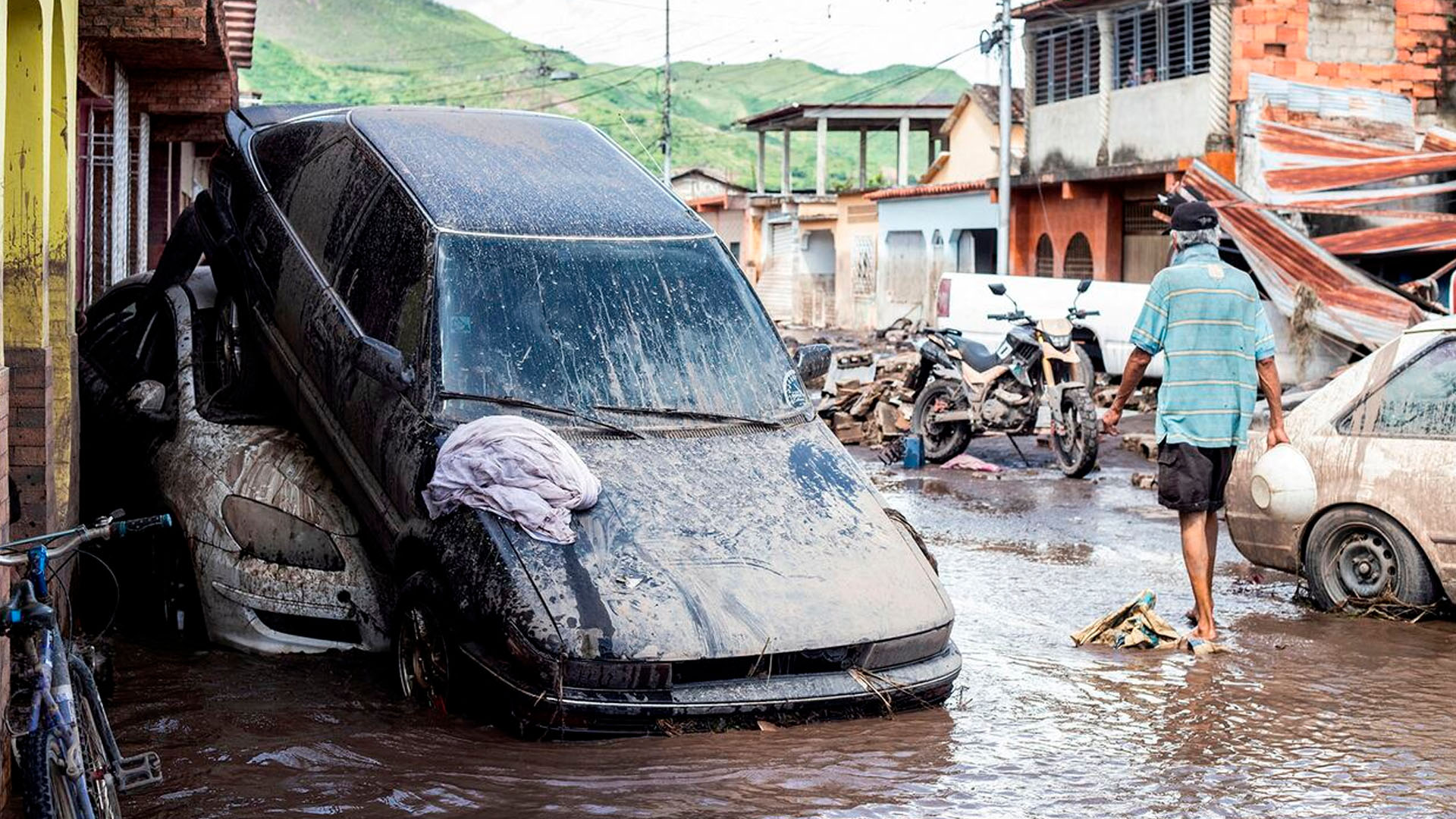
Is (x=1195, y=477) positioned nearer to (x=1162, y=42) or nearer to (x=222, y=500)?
(x=222, y=500)

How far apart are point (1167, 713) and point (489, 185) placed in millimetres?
3636

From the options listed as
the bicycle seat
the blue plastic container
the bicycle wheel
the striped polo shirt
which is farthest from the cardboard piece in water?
the blue plastic container

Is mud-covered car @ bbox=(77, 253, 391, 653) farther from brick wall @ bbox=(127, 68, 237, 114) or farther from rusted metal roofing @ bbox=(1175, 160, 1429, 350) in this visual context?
rusted metal roofing @ bbox=(1175, 160, 1429, 350)

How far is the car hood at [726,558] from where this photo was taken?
5.54 m

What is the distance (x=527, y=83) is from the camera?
146m

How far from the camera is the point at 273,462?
23.4 ft

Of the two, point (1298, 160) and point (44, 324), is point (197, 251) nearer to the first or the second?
point (44, 324)

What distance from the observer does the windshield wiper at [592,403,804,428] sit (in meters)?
6.69

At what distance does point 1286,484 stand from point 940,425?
7.83 m

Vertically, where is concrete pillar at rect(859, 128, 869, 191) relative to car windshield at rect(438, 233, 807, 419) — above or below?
above

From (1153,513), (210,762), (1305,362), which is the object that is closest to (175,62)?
(1153,513)

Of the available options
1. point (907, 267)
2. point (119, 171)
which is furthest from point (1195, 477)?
point (907, 267)

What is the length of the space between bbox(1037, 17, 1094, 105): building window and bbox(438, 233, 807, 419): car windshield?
2387 centimetres

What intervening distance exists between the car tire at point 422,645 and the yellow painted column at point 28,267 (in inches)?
58.9
